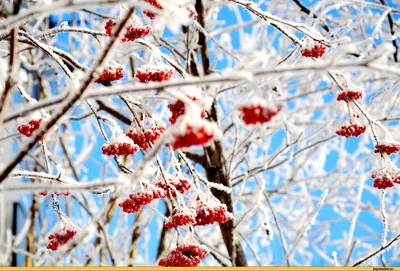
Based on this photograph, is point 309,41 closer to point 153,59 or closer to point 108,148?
point 153,59

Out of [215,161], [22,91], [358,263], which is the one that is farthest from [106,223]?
[22,91]

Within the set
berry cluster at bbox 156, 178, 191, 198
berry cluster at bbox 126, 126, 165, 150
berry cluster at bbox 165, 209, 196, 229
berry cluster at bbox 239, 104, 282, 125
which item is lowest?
berry cluster at bbox 165, 209, 196, 229

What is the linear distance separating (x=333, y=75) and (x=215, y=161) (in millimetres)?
1616

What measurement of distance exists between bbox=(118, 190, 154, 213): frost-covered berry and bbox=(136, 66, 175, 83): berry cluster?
0.43 meters

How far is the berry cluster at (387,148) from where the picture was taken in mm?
2221

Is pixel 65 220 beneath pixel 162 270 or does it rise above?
above

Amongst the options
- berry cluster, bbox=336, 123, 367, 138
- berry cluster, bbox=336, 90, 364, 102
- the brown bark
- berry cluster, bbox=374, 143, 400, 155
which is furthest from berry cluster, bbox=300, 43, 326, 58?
the brown bark

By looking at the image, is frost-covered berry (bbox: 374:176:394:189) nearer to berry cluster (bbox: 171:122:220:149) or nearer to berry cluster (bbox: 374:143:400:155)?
berry cluster (bbox: 374:143:400:155)

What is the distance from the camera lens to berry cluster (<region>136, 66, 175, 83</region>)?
5.86 feet

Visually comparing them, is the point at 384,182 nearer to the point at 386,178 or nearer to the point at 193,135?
the point at 386,178

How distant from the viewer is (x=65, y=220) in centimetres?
213

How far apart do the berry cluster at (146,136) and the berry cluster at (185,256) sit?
0.40m

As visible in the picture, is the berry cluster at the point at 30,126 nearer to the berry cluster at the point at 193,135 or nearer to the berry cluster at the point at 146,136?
the berry cluster at the point at 146,136

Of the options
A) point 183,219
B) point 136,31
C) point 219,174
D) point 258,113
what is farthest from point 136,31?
point 219,174
